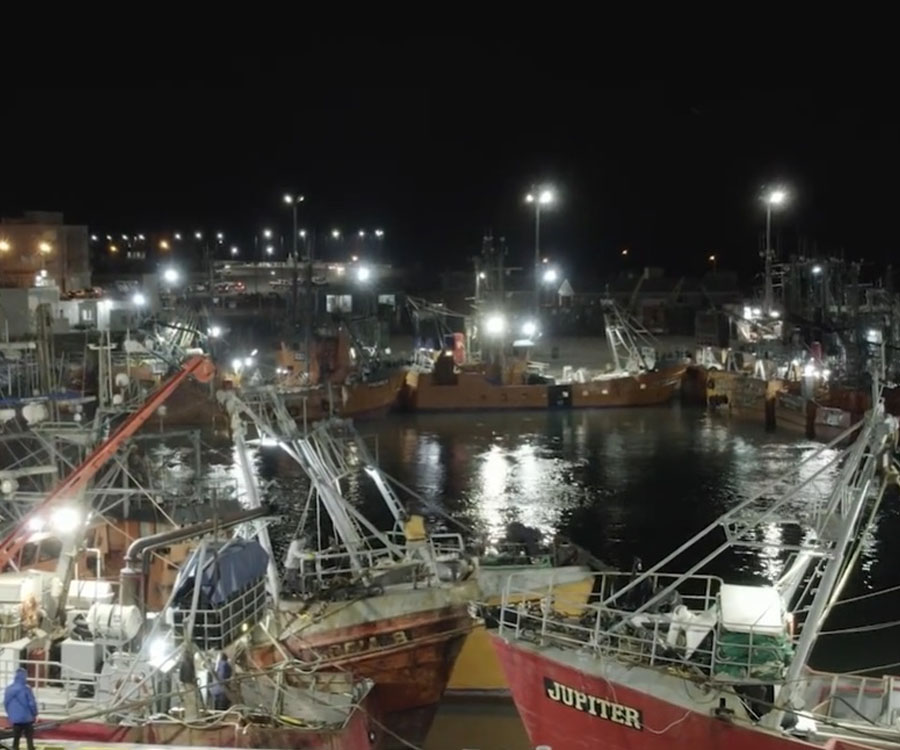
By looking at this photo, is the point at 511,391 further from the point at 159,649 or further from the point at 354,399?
the point at 159,649

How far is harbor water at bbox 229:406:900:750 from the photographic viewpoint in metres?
16.7

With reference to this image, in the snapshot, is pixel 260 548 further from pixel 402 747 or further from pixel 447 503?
pixel 447 503

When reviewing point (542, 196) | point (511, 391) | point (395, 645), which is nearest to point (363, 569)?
point (395, 645)

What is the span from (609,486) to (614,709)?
19236 millimetres

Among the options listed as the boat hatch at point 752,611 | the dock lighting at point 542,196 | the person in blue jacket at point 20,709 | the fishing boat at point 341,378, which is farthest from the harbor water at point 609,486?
the dock lighting at point 542,196

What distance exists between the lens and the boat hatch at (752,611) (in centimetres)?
1012

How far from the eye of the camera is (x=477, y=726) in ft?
43.5

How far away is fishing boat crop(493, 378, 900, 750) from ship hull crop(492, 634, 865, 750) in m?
0.01

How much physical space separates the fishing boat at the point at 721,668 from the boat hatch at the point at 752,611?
1 cm

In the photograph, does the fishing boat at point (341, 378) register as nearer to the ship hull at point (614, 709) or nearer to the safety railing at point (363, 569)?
the safety railing at point (363, 569)

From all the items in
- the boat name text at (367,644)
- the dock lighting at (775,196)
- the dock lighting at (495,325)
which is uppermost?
the dock lighting at (775,196)

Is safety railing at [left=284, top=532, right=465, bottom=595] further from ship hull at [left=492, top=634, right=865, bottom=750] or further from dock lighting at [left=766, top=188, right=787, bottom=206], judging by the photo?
dock lighting at [left=766, top=188, right=787, bottom=206]

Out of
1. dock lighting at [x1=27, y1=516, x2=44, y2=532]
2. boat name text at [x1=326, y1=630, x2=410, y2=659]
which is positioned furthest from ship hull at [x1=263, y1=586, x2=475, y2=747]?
dock lighting at [x1=27, y1=516, x2=44, y2=532]

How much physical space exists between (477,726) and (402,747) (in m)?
1.31
